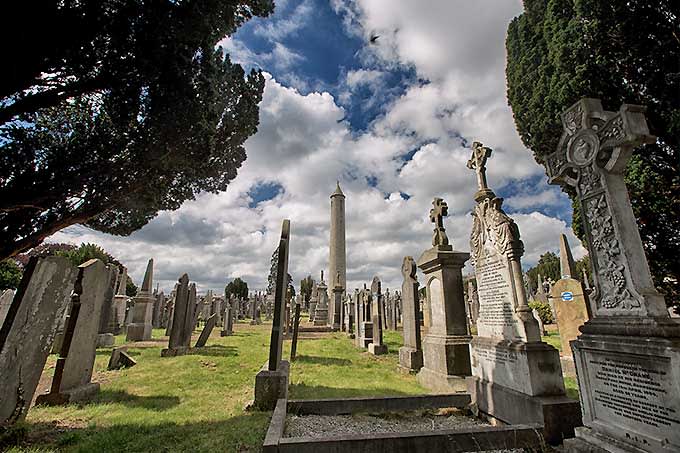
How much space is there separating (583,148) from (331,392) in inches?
202

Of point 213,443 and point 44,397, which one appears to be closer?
point 213,443

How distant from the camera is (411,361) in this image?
7.35m

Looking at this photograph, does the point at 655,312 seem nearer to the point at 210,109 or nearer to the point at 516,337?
the point at 516,337

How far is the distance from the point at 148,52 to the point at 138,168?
7.47ft

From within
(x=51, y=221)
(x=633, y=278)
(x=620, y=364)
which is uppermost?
(x=51, y=221)

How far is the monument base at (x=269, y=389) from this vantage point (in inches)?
173

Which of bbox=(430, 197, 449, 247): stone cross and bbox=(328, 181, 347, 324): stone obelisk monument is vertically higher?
bbox=(328, 181, 347, 324): stone obelisk monument

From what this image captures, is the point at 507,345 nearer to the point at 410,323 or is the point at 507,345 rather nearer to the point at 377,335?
the point at 410,323

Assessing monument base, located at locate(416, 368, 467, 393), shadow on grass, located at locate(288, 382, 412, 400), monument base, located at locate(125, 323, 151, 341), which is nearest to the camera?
shadow on grass, located at locate(288, 382, 412, 400)

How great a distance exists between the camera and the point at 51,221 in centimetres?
614

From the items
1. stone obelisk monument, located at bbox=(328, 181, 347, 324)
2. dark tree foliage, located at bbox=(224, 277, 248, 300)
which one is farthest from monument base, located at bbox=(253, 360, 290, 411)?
dark tree foliage, located at bbox=(224, 277, 248, 300)

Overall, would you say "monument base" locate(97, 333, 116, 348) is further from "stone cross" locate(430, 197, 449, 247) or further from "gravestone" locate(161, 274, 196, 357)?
"stone cross" locate(430, 197, 449, 247)

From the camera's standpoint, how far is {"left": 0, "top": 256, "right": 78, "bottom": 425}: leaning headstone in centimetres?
329

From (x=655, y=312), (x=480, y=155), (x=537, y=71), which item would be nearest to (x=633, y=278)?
(x=655, y=312)
